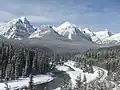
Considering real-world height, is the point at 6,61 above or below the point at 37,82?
above

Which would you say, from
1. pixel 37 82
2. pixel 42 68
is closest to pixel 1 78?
pixel 37 82

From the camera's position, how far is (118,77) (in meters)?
121

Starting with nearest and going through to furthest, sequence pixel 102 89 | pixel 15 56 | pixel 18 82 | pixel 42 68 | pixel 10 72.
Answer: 1. pixel 102 89
2. pixel 18 82
3. pixel 10 72
4. pixel 15 56
5. pixel 42 68

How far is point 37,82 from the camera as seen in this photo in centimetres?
14788

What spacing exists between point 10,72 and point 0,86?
25628 millimetres

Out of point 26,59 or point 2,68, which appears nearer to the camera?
point 2,68

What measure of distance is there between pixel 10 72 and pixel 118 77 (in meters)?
58.2

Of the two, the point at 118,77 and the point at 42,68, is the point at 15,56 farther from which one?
the point at 118,77

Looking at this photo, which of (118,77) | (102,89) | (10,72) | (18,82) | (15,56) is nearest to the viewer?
(102,89)

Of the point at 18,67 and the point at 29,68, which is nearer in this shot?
the point at 18,67

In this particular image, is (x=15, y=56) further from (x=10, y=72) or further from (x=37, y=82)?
(x=37, y=82)

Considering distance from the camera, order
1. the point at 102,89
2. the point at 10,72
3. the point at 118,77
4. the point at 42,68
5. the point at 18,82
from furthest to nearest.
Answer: the point at 42,68 < the point at 10,72 < the point at 18,82 < the point at 118,77 < the point at 102,89

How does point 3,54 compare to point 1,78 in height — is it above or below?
above

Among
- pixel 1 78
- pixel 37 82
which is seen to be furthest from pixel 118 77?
pixel 1 78
